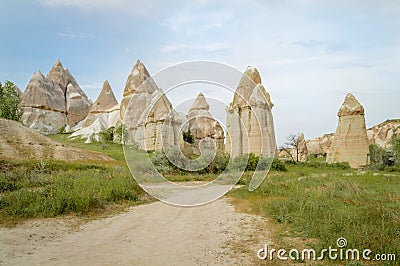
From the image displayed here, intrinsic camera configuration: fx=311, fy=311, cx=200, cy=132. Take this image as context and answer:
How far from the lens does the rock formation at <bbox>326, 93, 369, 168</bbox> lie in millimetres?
25828

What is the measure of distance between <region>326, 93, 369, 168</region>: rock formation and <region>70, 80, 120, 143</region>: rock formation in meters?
33.0

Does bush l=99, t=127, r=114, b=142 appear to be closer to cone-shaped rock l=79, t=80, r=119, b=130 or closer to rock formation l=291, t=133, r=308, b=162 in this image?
cone-shaped rock l=79, t=80, r=119, b=130

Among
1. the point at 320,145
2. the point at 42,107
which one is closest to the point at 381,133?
the point at 320,145

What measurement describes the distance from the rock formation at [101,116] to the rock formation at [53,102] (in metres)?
3.86

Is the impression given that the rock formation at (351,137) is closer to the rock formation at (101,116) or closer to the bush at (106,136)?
the bush at (106,136)

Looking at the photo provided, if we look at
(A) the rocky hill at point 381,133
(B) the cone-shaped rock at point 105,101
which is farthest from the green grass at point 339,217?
(B) the cone-shaped rock at point 105,101

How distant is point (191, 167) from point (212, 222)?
13.5m

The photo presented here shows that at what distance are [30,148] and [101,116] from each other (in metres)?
31.1

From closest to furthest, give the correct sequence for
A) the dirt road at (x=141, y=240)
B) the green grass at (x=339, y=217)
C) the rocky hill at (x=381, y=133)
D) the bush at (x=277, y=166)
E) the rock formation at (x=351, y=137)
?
1. the dirt road at (x=141, y=240)
2. the green grass at (x=339, y=217)
3. the bush at (x=277, y=166)
4. the rock formation at (x=351, y=137)
5. the rocky hill at (x=381, y=133)

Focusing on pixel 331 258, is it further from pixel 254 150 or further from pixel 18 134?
pixel 18 134

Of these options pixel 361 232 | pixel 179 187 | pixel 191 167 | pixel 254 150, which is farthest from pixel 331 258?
pixel 254 150

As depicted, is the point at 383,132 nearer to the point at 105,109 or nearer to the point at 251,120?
the point at 251,120

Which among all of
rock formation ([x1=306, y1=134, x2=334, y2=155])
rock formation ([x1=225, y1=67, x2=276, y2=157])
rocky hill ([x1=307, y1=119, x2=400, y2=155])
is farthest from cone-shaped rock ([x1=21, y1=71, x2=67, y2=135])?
rocky hill ([x1=307, y1=119, x2=400, y2=155])

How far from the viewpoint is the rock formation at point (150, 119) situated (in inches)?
1397
